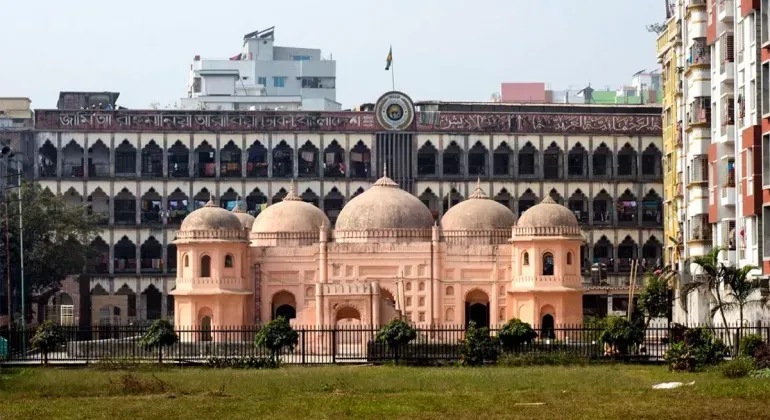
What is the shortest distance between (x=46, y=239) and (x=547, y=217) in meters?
25.7

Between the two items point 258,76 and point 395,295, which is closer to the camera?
point 395,295

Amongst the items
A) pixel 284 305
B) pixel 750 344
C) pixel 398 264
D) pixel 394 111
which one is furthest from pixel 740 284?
pixel 394 111

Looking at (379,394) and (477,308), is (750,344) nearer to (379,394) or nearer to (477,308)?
(379,394)

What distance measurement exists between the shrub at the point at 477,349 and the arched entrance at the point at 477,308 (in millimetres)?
20378

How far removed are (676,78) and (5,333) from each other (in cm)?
3251

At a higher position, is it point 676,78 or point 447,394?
point 676,78

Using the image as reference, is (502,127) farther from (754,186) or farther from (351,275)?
(754,186)

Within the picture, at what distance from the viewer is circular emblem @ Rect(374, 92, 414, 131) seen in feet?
286

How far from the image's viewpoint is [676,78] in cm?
7156

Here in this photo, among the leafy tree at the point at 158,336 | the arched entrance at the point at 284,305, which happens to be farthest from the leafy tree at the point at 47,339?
the arched entrance at the point at 284,305

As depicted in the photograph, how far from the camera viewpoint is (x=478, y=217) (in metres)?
69.4

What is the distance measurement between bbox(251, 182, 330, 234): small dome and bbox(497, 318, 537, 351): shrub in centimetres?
2062

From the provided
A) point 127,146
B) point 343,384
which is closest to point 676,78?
point 127,146

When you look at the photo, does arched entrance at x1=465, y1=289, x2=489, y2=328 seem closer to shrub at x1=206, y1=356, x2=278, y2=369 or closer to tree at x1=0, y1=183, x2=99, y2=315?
tree at x1=0, y1=183, x2=99, y2=315
